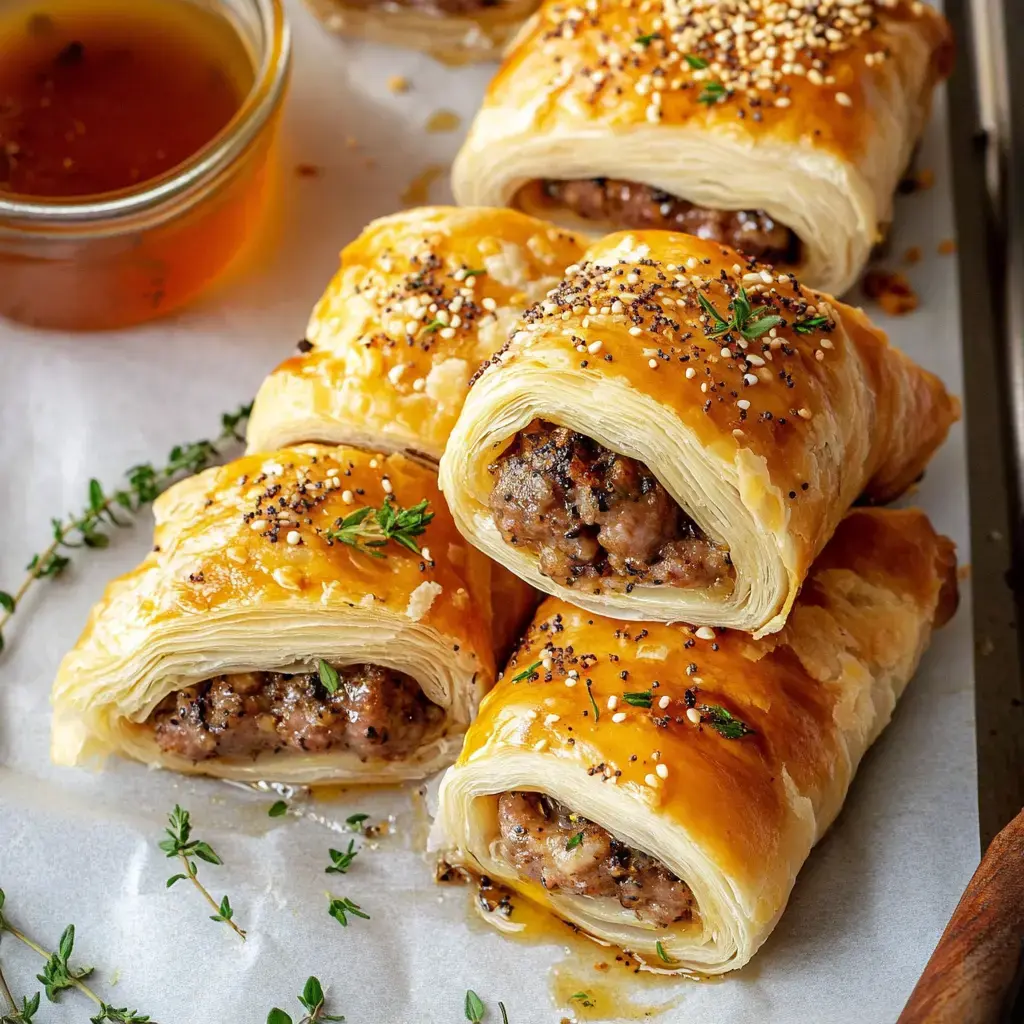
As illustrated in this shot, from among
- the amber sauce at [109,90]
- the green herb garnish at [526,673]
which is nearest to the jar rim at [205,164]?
the amber sauce at [109,90]

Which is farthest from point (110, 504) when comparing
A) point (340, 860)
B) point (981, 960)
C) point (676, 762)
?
point (981, 960)

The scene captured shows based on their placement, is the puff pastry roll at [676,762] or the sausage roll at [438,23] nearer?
the puff pastry roll at [676,762]

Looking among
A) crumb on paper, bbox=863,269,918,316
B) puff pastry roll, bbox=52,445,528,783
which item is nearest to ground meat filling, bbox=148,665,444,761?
puff pastry roll, bbox=52,445,528,783

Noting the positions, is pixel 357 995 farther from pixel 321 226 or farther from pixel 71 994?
pixel 321 226

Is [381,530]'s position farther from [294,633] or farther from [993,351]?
[993,351]

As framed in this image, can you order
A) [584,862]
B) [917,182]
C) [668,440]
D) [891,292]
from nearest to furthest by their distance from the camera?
[668,440]
[584,862]
[891,292]
[917,182]

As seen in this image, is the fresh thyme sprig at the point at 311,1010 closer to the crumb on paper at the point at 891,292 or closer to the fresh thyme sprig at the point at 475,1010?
the fresh thyme sprig at the point at 475,1010
